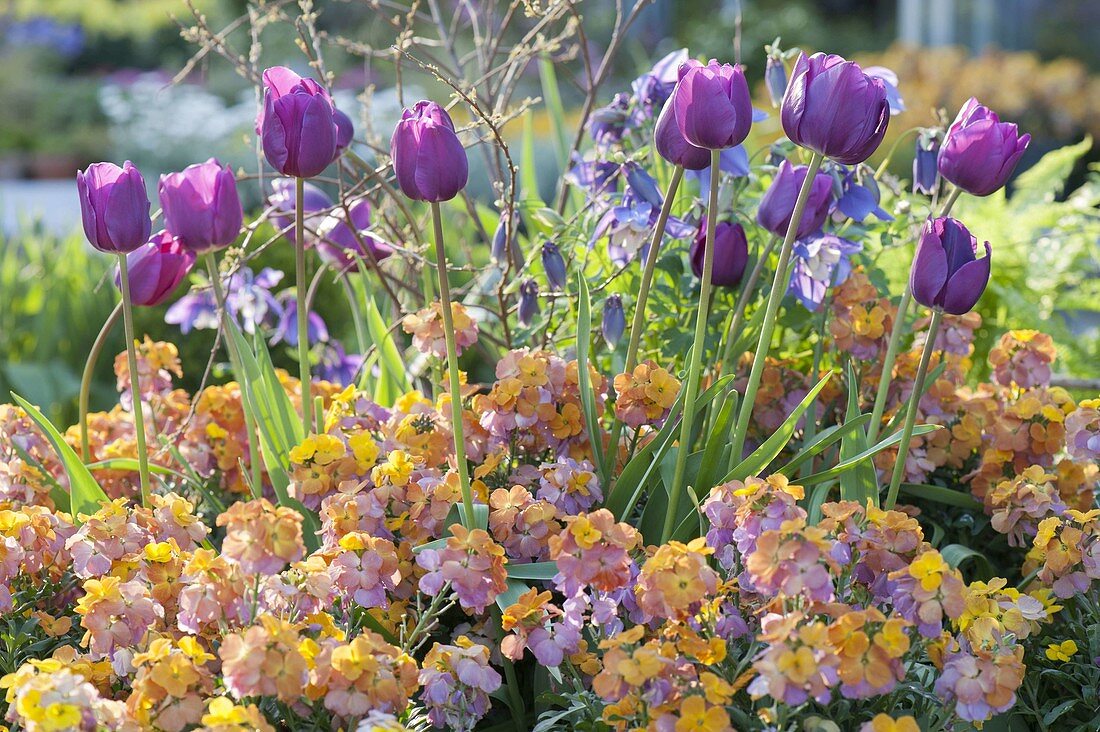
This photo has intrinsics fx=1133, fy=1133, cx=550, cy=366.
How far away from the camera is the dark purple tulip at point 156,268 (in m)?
1.33

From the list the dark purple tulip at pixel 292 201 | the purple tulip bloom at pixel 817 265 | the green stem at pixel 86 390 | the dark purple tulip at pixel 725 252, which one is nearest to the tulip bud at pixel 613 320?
the dark purple tulip at pixel 725 252

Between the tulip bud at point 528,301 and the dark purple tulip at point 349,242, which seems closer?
the tulip bud at point 528,301

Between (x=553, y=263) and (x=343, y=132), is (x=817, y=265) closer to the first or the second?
(x=553, y=263)

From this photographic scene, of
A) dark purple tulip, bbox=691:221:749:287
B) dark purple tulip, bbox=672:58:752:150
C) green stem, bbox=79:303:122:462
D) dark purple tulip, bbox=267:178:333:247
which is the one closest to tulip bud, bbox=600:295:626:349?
dark purple tulip, bbox=691:221:749:287

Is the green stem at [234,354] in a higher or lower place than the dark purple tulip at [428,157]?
lower

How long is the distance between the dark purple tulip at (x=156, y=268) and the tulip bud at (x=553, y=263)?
42cm

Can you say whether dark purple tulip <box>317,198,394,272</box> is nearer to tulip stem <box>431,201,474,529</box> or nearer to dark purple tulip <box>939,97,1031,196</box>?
tulip stem <box>431,201,474,529</box>

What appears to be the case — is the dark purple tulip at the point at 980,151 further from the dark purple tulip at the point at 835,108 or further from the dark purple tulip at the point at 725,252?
the dark purple tulip at the point at 725,252

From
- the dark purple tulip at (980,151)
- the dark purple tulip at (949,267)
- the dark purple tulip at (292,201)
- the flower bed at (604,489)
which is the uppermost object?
the dark purple tulip at (980,151)

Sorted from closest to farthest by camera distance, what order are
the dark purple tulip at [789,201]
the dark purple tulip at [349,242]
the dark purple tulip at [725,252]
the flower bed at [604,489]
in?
the flower bed at [604,489]
the dark purple tulip at [789,201]
the dark purple tulip at [725,252]
the dark purple tulip at [349,242]

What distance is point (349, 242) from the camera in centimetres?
162

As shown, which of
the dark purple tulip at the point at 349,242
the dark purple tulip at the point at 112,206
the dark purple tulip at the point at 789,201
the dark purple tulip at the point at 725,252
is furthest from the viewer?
the dark purple tulip at the point at 349,242

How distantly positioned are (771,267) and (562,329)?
1.06 ft

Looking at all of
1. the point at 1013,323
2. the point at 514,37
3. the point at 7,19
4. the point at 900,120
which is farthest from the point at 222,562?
the point at 7,19
